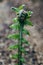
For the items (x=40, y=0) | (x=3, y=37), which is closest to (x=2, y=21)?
(x=3, y=37)

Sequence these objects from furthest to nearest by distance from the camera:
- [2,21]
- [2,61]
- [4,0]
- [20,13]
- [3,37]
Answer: [4,0], [2,21], [3,37], [2,61], [20,13]

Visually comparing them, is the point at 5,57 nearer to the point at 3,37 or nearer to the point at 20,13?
the point at 3,37

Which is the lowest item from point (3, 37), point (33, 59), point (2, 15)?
point (33, 59)

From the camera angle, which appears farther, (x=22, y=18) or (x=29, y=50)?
(x=29, y=50)

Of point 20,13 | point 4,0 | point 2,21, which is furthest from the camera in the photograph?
point 4,0

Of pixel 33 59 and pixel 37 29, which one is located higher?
pixel 37 29

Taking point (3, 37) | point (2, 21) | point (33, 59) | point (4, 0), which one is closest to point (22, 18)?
point (33, 59)

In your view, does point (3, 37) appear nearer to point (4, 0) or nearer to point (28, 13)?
point (4, 0)
